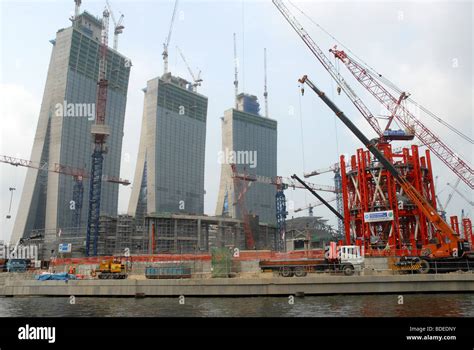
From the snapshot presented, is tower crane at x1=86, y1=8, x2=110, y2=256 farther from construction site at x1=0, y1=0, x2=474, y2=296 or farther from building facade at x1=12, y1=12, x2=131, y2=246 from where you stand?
building facade at x1=12, y1=12, x2=131, y2=246

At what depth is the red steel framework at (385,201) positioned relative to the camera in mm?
72188

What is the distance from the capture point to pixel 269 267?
45.7 m

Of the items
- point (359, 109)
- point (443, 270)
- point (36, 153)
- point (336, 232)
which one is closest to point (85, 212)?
point (36, 153)

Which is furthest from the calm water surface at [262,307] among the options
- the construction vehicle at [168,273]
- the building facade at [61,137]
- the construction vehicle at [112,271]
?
the building facade at [61,137]

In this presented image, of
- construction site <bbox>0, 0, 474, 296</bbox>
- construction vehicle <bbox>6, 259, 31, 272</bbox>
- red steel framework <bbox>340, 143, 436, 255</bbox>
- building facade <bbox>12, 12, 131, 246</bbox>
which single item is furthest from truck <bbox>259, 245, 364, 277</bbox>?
building facade <bbox>12, 12, 131, 246</bbox>

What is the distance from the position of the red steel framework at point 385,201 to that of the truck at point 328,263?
26.9m

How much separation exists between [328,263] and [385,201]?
3430 cm

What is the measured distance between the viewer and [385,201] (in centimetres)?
7394

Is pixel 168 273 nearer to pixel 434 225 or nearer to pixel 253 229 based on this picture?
pixel 434 225

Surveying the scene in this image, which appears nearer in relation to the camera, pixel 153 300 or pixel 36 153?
pixel 153 300

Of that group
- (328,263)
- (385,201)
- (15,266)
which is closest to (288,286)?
(328,263)
